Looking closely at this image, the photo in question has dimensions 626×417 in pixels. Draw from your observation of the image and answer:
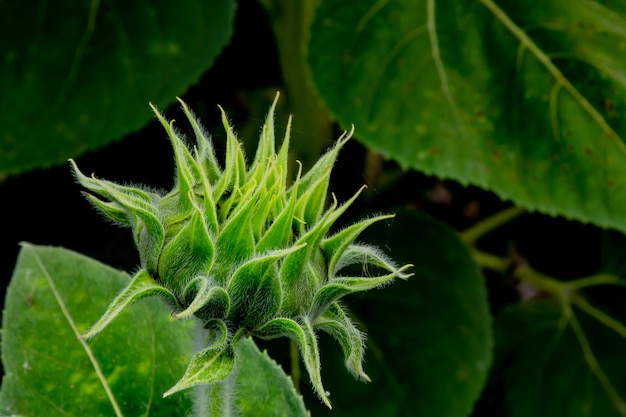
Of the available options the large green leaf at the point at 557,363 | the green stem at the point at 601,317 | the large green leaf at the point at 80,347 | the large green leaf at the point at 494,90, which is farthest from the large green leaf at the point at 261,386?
the green stem at the point at 601,317

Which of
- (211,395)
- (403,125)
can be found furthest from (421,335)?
(211,395)

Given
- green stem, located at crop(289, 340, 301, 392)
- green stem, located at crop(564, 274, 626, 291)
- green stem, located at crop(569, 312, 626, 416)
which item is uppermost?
green stem, located at crop(289, 340, 301, 392)

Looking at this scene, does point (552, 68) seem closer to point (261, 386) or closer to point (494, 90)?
point (494, 90)

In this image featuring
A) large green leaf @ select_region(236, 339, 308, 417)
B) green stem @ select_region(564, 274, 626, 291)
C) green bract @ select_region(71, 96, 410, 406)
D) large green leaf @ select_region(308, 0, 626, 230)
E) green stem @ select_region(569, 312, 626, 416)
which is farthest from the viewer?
green stem @ select_region(564, 274, 626, 291)

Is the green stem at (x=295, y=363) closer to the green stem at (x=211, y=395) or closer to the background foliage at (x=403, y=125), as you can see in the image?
the background foliage at (x=403, y=125)

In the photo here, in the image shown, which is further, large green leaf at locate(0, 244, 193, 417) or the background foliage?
the background foliage

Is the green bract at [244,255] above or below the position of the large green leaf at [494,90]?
above

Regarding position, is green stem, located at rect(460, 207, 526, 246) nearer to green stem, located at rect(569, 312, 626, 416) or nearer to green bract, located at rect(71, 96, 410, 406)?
green stem, located at rect(569, 312, 626, 416)

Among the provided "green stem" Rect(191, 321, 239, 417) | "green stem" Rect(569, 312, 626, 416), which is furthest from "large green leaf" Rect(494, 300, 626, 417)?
"green stem" Rect(191, 321, 239, 417)
